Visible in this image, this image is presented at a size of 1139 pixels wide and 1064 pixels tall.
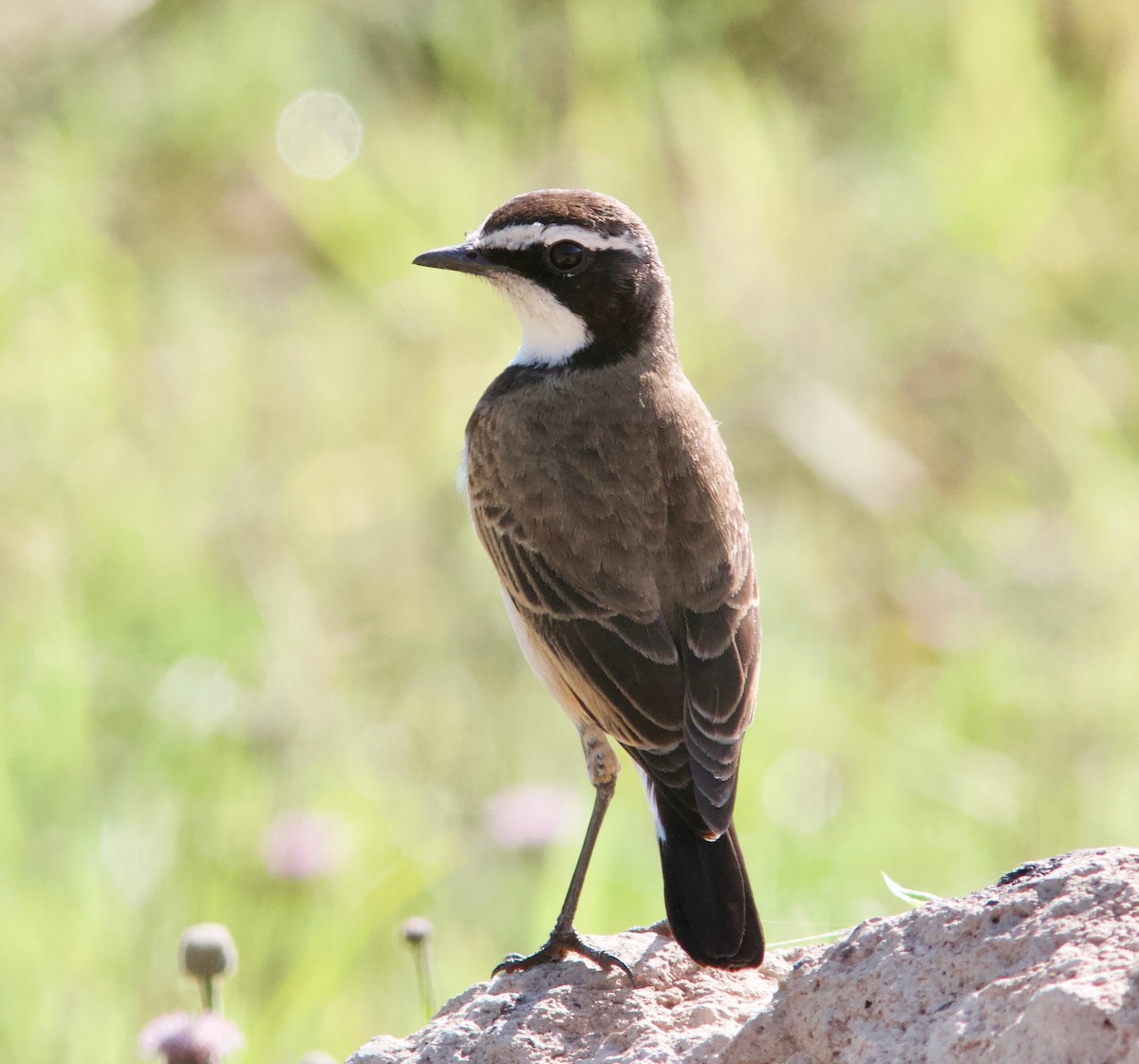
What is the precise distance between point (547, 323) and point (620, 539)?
100 cm

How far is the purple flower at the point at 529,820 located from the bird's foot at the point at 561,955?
157cm

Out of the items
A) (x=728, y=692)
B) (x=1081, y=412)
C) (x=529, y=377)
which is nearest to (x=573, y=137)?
(x=1081, y=412)

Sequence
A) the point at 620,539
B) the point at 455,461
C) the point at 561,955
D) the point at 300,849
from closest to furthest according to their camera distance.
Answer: the point at 561,955 → the point at 620,539 → the point at 300,849 → the point at 455,461

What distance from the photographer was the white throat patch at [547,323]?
230 inches

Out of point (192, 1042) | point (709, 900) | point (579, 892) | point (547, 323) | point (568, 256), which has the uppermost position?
point (568, 256)

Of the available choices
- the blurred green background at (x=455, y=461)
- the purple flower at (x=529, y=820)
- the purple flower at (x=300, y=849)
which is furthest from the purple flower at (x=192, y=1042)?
the purple flower at (x=529, y=820)

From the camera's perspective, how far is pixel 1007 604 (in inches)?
337

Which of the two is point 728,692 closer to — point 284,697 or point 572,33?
point 284,697

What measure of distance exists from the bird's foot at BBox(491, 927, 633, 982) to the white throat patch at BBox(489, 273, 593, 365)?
2065 millimetres

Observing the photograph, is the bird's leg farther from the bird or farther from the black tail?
the black tail

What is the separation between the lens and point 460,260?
5.76 metres

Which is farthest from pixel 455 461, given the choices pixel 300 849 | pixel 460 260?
pixel 460 260

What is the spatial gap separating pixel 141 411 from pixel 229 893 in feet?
13.2

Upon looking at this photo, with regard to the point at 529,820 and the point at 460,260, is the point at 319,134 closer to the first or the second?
A: the point at 460,260
